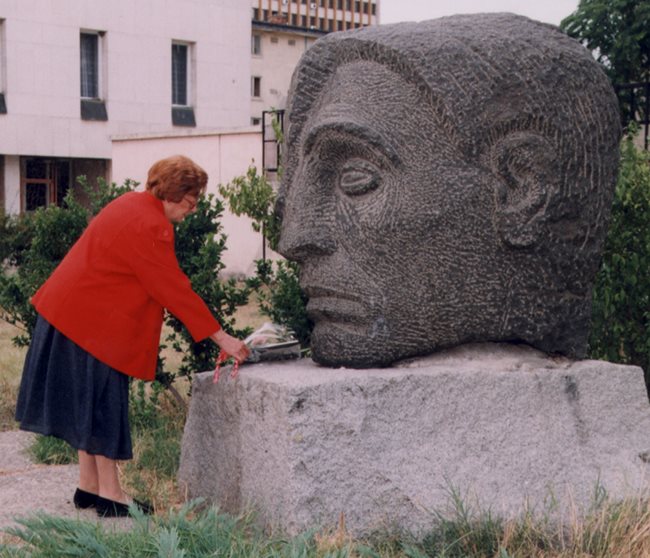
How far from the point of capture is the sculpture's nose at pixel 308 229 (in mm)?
4473

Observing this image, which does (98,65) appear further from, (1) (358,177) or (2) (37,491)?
(1) (358,177)

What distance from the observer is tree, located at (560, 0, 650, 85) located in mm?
14898

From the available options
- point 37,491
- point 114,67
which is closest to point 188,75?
point 114,67

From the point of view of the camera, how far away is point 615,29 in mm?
15078

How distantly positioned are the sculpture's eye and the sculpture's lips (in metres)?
0.42

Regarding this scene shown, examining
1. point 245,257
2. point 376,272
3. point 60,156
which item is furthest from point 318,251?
point 60,156

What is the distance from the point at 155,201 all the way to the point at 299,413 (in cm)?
111

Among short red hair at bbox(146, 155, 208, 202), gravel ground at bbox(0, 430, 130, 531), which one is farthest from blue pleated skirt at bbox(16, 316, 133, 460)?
short red hair at bbox(146, 155, 208, 202)

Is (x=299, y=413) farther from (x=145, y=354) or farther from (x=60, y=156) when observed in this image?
(x=60, y=156)

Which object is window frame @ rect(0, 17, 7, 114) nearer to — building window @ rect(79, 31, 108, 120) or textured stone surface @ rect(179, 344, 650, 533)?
building window @ rect(79, 31, 108, 120)

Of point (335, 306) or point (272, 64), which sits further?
point (272, 64)

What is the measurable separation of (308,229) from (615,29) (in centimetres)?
1178

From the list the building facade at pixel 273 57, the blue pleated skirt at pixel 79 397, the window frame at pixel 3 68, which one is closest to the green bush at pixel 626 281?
the blue pleated skirt at pixel 79 397

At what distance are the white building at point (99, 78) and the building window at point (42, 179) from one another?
0.8 inches
